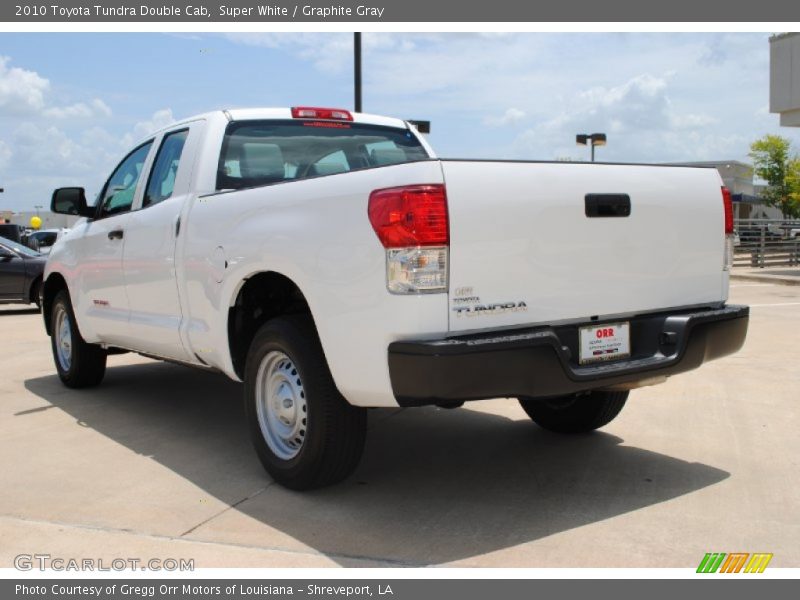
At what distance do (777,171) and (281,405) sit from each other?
2378 inches

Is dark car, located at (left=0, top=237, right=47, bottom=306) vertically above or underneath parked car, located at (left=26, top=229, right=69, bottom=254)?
underneath

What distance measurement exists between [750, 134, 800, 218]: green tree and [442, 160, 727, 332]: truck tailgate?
190 ft

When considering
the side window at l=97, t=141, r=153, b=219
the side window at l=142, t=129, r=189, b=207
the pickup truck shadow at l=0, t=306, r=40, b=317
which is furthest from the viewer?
the pickup truck shadow at l=0, t=306, r=40, b=317

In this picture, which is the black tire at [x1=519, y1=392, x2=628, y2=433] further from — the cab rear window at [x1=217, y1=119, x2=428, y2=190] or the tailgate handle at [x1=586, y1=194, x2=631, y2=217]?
the cab rear window at [x1=217, y1=119, x2=428, y2=190]

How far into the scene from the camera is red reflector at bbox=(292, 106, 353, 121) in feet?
19.3

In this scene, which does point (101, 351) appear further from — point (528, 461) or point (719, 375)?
point (719, 375)

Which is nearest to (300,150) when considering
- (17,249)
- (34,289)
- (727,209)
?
(727,209)

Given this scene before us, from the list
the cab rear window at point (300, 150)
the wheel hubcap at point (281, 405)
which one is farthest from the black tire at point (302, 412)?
the cab rear window at point (300, 150)

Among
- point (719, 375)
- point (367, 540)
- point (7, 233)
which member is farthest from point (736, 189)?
point (367, 540)

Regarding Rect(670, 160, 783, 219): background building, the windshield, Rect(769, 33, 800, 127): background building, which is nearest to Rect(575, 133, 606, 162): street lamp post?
Rect(769, 33, 800, 127): background building

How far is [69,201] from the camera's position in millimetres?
6957

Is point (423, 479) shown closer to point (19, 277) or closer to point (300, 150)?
point (300, 150)
